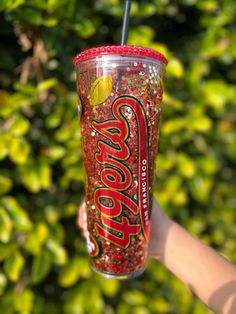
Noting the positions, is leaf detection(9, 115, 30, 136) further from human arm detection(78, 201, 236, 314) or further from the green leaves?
human arm detection(78, 201, 236, 314)

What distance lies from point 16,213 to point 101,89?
0.60 m

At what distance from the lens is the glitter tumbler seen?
0.67m

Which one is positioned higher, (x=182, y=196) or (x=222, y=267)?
(x=222, y=267)

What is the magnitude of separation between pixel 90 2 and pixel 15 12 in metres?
0.28

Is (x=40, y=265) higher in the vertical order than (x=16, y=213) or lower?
lower

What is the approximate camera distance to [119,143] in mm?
692

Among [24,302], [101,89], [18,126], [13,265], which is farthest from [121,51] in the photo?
[24,302]

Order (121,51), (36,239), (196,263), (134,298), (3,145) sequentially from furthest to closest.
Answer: (134,298) → (36,239) → (3,145) → (196,263) → (121,51)

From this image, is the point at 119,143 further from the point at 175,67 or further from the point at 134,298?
the point at 134,298

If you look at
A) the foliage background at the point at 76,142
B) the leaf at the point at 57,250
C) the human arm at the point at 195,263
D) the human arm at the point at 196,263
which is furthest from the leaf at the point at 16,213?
the human arm at the point at 196,263

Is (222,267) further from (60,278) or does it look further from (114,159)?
(60,278)

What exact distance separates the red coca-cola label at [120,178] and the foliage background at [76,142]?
0.42 meters

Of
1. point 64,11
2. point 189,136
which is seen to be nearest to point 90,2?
point 64,11

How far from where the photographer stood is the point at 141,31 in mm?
1213
